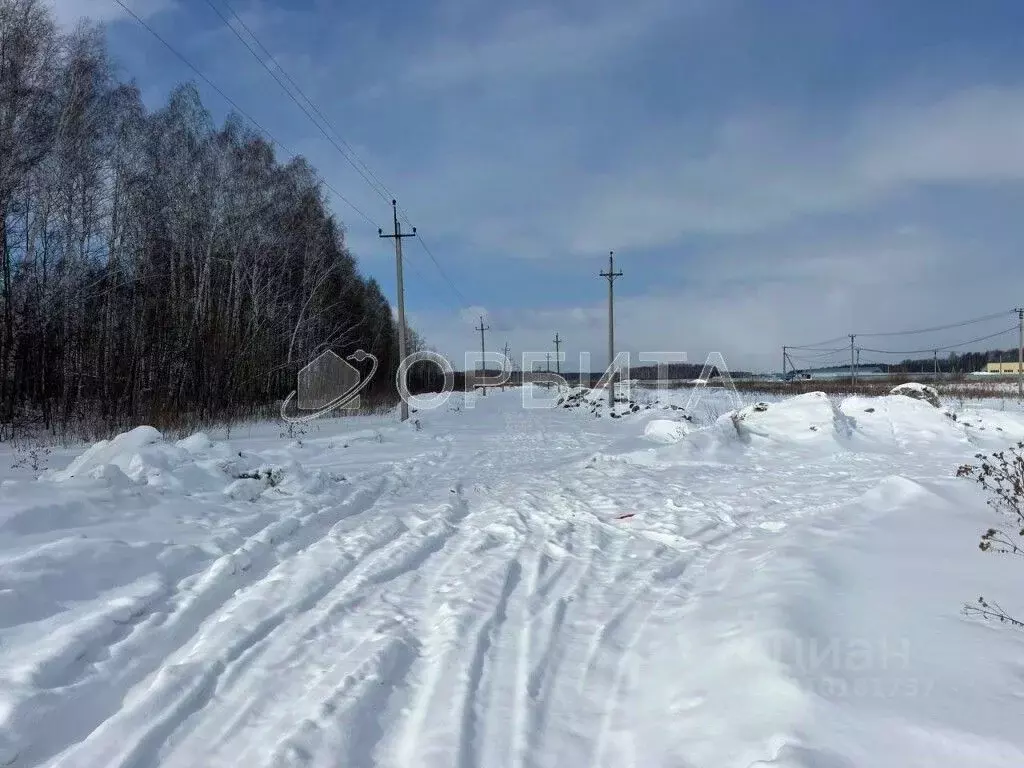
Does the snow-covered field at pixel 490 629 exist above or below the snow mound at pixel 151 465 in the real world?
below

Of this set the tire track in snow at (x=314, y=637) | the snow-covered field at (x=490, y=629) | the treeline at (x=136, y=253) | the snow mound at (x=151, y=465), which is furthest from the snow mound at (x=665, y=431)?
the treeline at (x=136, y=253)

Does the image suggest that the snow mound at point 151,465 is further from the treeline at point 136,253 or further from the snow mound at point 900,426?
the snow mound at point 900,426

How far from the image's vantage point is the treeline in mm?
13961

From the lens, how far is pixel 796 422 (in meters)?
13.6

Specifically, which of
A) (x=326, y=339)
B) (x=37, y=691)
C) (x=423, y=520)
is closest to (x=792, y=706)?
(x=37, y=691)

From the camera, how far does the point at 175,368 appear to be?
16297 mm

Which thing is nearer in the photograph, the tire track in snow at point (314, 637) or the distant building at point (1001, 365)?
the tire track in snow at point (314, 637)

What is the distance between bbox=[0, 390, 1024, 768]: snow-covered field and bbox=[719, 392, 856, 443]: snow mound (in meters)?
5.90

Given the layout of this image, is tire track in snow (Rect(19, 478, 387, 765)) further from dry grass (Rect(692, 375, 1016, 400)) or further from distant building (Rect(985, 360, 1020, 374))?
distant building (Rect(985, 360, 1020, 374))

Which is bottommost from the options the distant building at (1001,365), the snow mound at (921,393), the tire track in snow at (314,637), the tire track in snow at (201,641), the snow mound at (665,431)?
the tire track in snow at (314,637)

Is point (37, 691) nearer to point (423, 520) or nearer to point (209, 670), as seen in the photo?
point (209, 670)

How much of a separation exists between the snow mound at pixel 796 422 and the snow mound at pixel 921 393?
364 cm

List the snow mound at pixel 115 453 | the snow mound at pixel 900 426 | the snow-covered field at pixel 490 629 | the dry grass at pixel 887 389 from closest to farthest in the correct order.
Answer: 1. the snow-covered field at pixel 490 629
2. the snow mound at pixel 115 453
3. the snow mound at pixel 900 426
4. the dry grass at pixel 887 389

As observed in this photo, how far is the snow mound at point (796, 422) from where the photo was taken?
13000 millimetres
